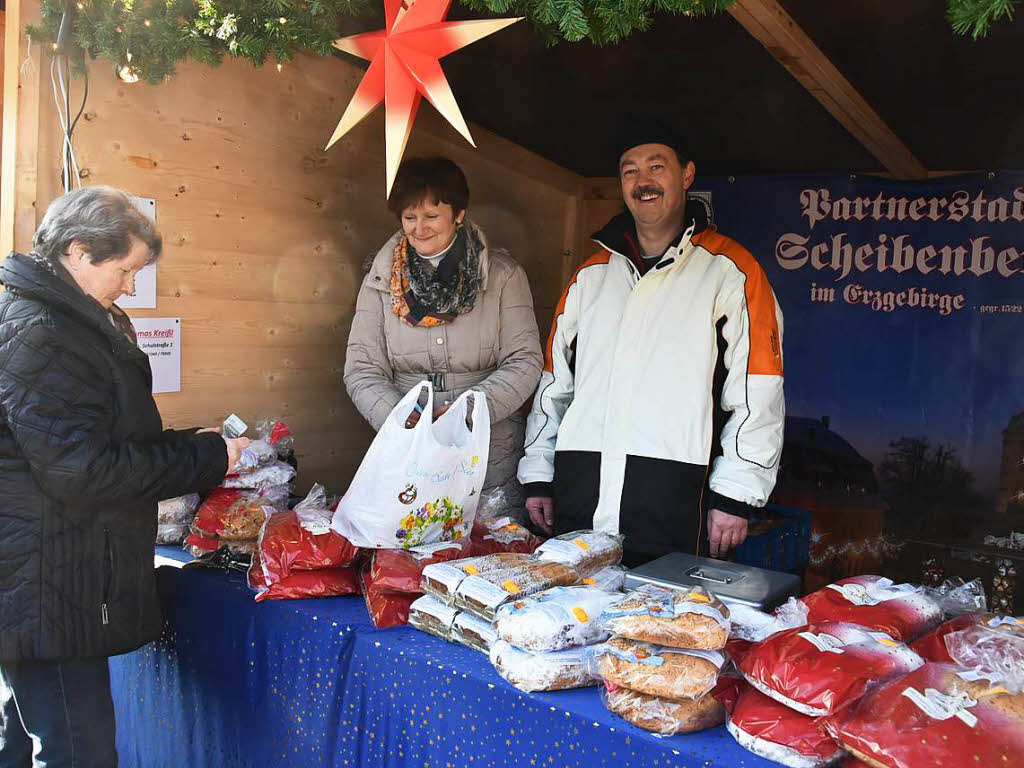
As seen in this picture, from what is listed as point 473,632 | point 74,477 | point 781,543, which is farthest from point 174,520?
point 781,543

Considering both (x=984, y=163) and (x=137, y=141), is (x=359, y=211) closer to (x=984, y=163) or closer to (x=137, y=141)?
(x=137, y=141)

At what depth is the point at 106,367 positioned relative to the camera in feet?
5.85

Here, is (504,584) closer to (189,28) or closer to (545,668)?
(545,668)

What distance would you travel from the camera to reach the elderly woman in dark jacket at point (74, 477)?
1.68 m

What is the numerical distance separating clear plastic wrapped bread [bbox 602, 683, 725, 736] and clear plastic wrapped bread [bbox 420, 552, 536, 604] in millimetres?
450

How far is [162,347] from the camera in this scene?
2.64m

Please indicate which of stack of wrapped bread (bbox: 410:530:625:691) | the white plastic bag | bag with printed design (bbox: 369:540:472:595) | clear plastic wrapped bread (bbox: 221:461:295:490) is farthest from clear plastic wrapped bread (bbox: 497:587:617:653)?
clear plastic wrapped bread (bbox: 221:461:295:490)

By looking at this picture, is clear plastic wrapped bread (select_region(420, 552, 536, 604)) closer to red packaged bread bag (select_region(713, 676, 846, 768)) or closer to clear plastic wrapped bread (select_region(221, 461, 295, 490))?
red packaged bread bag (select_region(713, 676, 846, 768))

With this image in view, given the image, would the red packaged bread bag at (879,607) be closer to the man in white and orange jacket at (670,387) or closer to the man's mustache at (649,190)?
the man in white and orange jacket at (670,387)

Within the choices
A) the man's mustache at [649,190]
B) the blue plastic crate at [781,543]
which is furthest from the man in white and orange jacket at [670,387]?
the blue plastic crate at [781,543]

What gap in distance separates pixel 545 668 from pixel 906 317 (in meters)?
3.09

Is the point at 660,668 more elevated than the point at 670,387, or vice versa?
the point at 670,387

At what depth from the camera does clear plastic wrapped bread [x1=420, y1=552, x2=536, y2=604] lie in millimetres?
1749

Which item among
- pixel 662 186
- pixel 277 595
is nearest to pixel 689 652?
pixel 277 595
